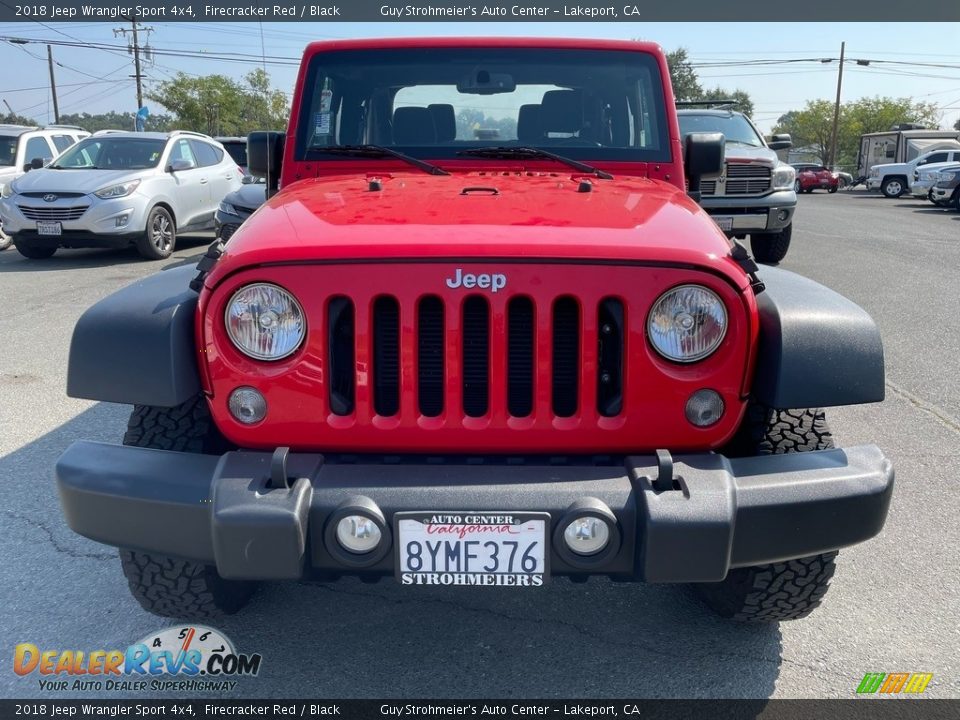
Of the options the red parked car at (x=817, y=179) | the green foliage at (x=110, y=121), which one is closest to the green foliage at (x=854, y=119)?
the red parked car at (x=817, y=179)

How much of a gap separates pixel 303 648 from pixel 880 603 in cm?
193

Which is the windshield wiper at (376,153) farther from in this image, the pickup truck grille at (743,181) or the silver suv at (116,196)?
the silver suv at (116,196)

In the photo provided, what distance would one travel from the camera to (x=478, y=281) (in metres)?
2.08

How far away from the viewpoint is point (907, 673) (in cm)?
248

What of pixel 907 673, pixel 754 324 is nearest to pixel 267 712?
pixel 754 324

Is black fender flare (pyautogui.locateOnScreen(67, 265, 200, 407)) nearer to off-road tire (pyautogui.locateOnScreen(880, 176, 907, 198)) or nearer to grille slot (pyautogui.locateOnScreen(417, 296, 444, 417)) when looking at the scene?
grille slot (pyautogui.locateOnScreen(417, 296, 444, 417))

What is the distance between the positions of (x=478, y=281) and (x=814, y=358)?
89 centimetres

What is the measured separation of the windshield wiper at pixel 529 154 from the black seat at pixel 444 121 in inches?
5.2

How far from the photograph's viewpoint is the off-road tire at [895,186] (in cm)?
2986

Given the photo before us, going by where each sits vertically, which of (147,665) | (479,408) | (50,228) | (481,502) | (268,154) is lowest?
(147,665)

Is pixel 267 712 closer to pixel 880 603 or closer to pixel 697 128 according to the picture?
pixel 880 603

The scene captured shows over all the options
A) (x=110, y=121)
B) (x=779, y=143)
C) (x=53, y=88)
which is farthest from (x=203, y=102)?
(x=779, y=143)

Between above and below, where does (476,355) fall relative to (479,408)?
above

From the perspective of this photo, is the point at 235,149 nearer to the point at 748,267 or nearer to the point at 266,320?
the point at 266,320
